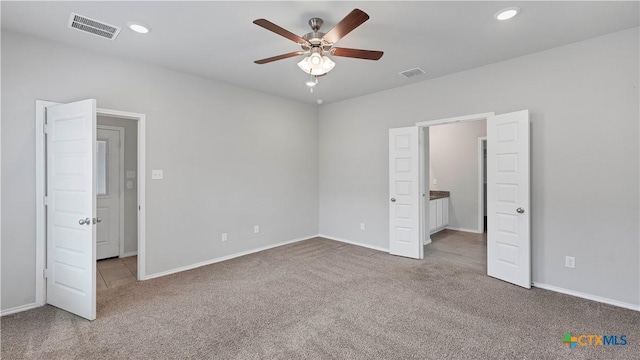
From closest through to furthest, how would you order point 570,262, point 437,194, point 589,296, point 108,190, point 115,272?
1. point 589,296
2. point 570,262
3. point 115,272
4. point 108,190
5. point 437,194

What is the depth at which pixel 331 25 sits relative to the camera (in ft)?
8.88

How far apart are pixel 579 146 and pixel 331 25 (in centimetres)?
301

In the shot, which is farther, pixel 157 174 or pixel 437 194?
pixel 437 194

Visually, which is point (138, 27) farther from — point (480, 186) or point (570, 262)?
point (480, 186)

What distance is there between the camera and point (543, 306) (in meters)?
2.86

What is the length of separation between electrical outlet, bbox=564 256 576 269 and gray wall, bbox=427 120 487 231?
3.19 meters

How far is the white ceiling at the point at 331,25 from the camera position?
2.41 metres

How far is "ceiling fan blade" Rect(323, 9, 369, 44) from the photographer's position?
191 centimetres

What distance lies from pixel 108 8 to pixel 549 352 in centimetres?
455

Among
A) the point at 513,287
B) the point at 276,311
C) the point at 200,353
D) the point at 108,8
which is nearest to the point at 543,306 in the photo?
the point at 513,287

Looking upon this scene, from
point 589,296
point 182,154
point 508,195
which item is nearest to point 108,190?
point 182,154

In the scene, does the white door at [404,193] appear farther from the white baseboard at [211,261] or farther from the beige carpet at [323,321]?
the white baseboard at [211,261]

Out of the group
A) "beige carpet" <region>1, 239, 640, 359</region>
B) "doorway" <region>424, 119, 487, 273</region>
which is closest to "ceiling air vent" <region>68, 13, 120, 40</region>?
"beige carpet" <region>1, 239, 640, 359</region>

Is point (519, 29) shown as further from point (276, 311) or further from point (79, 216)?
point (79, 216)
